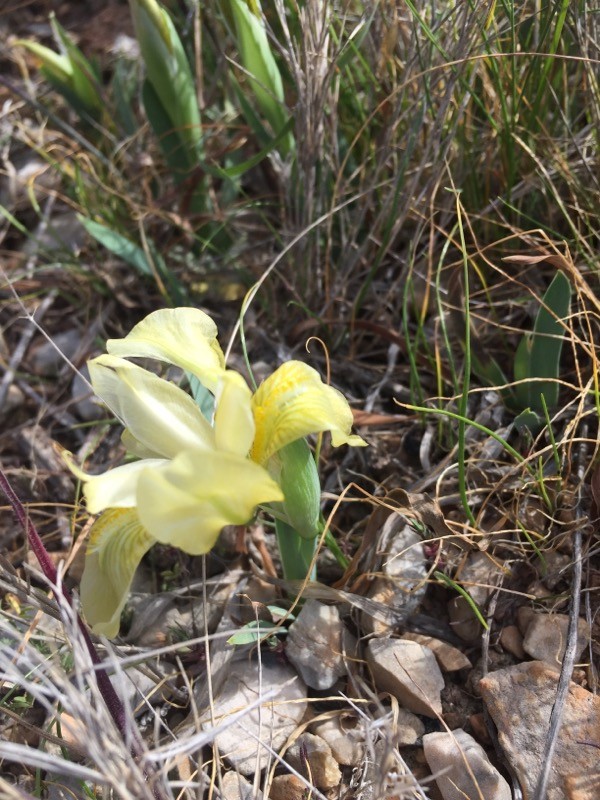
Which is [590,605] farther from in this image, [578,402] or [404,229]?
[404,229]

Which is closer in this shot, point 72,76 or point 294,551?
point 294,551

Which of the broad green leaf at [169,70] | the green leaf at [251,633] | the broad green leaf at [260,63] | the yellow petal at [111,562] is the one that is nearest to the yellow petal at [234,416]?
the yellow petal at [111,562]

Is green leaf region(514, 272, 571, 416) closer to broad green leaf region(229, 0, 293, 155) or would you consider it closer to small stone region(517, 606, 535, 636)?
small stone region(517, 606, 535, 636)

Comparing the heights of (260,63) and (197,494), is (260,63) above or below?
above

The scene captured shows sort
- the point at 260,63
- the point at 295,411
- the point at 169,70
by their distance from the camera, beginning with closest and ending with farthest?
the point at 295,411 < the point at 260,63 < the point at 169,70

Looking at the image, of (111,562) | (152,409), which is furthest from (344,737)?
(152,409)

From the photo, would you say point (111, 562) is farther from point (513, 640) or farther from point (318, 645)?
point (513, 640)

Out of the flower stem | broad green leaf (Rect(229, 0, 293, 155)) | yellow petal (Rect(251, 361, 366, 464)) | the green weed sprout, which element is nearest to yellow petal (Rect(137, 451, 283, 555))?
yellow petal (Rect(251, 361, 366, 464))
